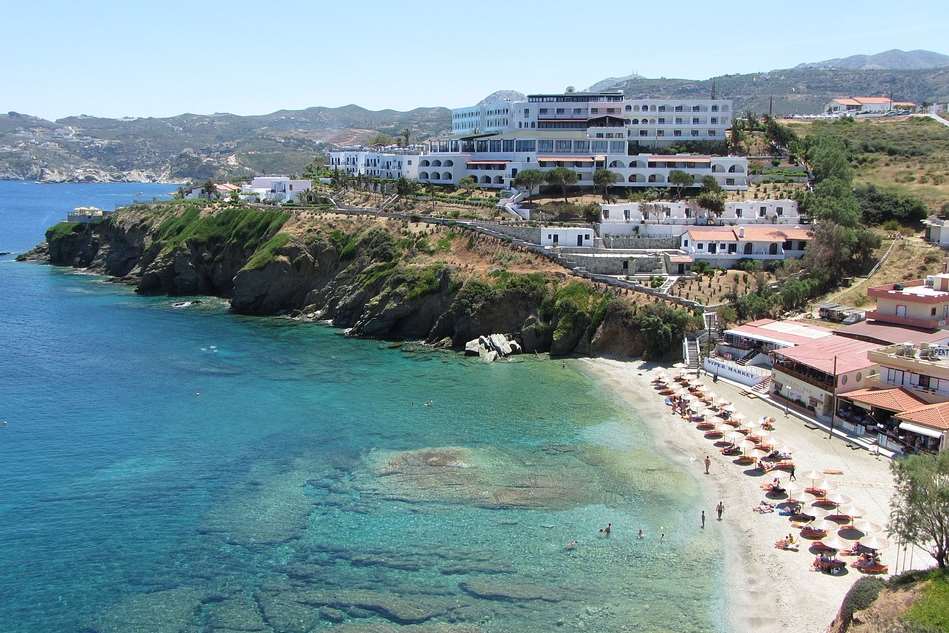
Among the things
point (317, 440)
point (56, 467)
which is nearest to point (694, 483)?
point (317, 440)

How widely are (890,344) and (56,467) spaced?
55.6 metres

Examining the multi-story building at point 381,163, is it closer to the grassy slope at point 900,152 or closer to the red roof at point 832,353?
the grassy slope at point 900,152

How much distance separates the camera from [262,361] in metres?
69.8

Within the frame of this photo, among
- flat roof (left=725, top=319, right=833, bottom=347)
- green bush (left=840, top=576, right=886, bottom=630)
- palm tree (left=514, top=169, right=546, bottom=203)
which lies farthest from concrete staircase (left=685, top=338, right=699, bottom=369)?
palm tree (left=514, top=169, right=546, bottom=203)

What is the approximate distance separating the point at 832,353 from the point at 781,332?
326 inches

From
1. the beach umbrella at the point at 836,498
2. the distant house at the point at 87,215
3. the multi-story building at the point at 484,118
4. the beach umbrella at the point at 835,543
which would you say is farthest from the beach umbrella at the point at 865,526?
the distant house at the point at 87,215

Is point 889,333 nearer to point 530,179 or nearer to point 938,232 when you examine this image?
point 938,232

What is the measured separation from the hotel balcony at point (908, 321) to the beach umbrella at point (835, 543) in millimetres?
27890

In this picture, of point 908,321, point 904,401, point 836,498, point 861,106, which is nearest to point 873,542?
point 836,498

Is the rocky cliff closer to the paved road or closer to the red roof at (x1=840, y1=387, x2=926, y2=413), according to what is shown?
the red roof at (x1=840, y1=387, x2=926, y2=413)

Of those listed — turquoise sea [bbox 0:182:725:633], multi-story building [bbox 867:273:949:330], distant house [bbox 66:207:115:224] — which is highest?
distant house [bbox 66:207:115:224]

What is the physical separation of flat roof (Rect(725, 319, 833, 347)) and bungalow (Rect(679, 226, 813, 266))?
613 inches

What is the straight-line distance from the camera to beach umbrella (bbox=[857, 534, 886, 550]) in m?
33.9

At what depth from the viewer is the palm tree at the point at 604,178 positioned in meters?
98.9
